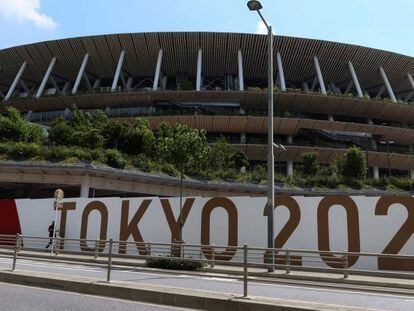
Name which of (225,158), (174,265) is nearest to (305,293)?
(174,265)

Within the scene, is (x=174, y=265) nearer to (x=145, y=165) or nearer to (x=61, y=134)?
(x=145, y=165)

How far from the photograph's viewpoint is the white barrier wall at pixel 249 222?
60.5ft

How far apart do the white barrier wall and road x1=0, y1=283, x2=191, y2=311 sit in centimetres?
952

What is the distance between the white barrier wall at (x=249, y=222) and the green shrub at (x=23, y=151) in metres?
11.2

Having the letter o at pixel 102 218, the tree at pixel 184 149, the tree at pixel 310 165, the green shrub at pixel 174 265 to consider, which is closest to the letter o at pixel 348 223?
the green shrub at pixel 174 265

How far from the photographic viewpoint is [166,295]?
901 centimetres

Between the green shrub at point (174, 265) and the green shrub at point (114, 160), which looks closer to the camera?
the green shrub at point (174, 265)

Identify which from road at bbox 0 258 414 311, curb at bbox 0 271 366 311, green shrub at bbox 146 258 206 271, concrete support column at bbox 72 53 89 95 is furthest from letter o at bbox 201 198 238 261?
concrete support column at bbox 72 53 89 95

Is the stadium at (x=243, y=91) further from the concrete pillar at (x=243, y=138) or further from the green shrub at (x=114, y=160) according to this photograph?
the green shrub at (x=114, y=160)

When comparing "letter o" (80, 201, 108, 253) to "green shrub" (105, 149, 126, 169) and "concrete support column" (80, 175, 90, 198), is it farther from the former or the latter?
"green shrub" (105, 149, 126, 169)

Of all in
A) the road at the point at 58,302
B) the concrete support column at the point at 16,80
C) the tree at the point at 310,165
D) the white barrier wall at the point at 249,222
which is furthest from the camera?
the concrete support column at the point at 16,80

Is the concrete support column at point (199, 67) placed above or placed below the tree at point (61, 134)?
above

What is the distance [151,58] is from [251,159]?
21.4 m

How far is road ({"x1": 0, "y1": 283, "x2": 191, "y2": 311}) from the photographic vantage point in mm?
8375
